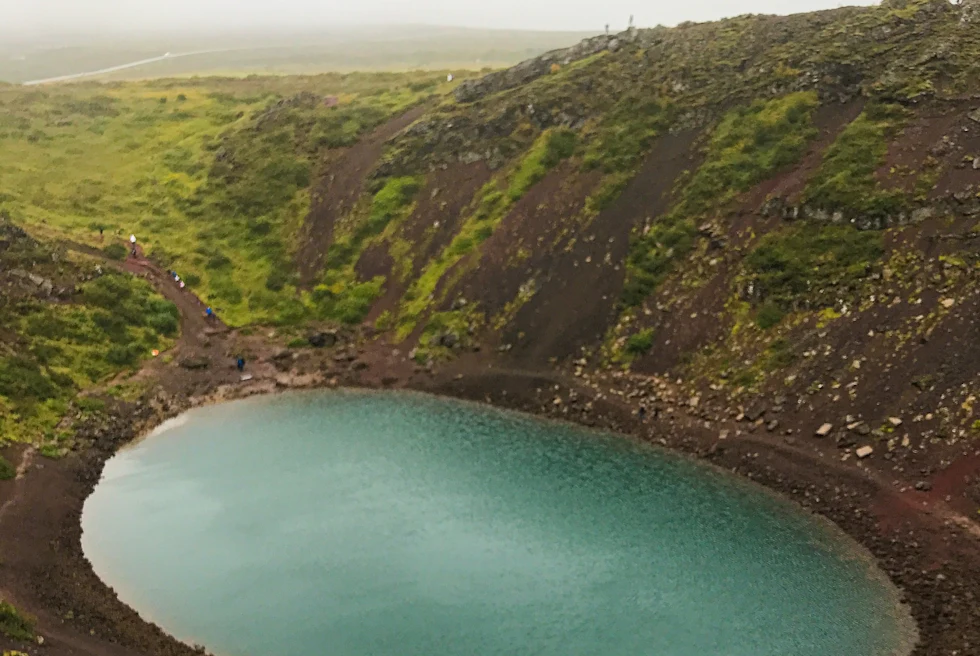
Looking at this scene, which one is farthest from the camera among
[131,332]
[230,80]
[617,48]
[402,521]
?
[230,80]

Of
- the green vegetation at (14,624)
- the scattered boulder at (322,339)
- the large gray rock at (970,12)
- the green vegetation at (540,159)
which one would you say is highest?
the large gray rock at (970,12)

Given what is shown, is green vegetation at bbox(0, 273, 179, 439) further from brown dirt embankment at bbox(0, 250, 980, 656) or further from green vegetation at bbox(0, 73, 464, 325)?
green vegetation at bbox(0, 73, 464, 325)

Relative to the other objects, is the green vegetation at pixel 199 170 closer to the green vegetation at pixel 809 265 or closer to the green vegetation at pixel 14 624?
the green vegetation at pixel 809 265

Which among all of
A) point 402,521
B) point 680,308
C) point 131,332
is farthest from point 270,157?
point 402,521

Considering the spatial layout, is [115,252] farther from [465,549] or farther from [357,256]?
[465,549]

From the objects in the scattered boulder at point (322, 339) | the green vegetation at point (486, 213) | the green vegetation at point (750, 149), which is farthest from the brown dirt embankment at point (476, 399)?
the green vegetation at point (750, 149)

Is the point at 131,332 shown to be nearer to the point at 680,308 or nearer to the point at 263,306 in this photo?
the point at 263,306
